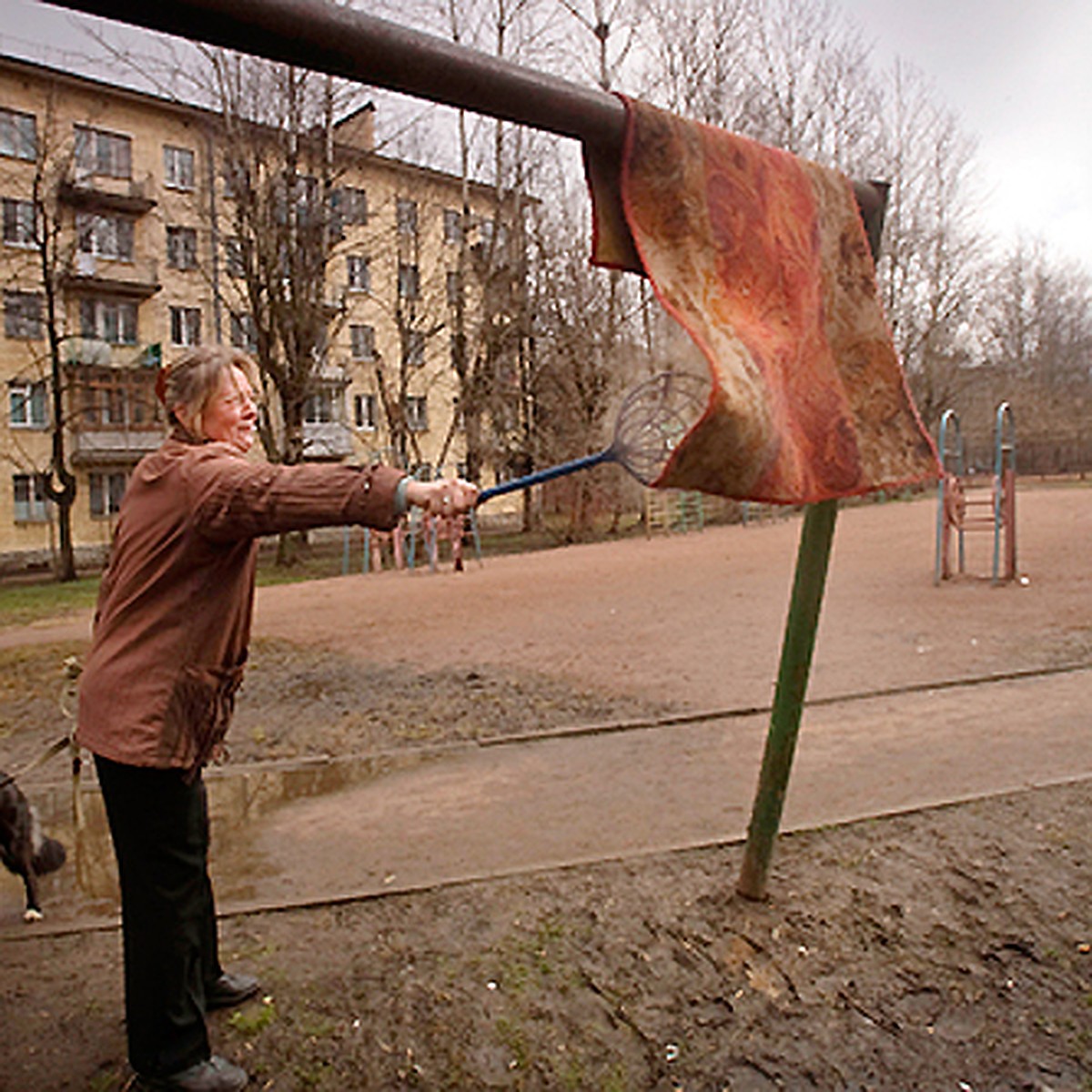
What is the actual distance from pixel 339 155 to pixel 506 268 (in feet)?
19.4

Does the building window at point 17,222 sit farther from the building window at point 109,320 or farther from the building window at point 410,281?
the building window at point 410,281

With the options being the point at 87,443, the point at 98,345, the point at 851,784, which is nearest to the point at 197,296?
the point at 98,345

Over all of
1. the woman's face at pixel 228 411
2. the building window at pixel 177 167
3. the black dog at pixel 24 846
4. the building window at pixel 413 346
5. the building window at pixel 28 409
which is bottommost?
the black dog at pixel 24 846

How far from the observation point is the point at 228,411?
242 centimetres

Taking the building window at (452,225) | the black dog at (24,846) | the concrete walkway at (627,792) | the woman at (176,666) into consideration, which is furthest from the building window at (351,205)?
the woman at (176,666)

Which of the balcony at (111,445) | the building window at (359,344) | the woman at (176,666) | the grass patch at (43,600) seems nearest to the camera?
the woman at (176,666)

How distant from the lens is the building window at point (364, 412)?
125ft

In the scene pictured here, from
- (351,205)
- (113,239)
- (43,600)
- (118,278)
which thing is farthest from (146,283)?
(43,600)

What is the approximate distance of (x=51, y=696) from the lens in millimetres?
7746

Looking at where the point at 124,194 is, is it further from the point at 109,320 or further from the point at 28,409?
the point at 28,409

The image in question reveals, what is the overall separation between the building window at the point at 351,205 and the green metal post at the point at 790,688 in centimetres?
2250

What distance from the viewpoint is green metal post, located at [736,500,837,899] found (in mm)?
2941

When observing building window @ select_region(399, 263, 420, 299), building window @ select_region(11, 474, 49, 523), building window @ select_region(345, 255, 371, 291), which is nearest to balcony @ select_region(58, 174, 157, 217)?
building window @ select_region(345, 255, 371, 291)

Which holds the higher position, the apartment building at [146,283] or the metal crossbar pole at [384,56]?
the apartment building at [146,283]
